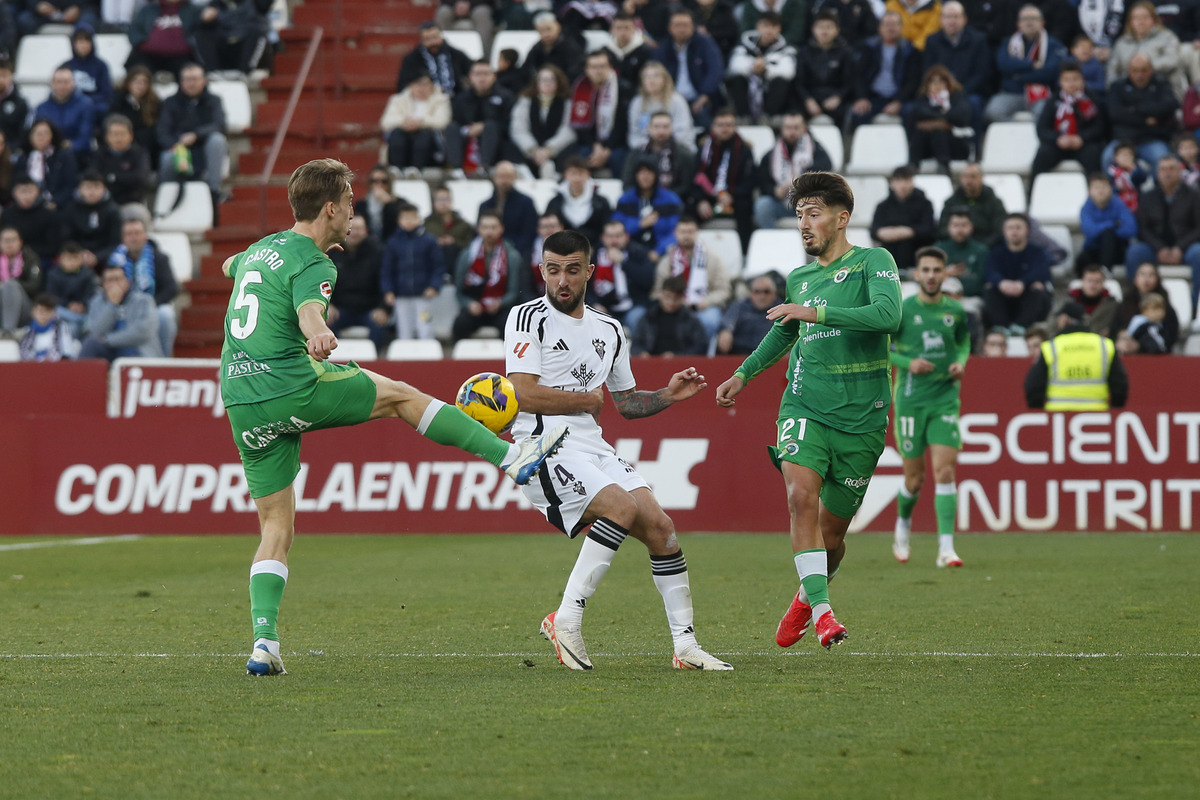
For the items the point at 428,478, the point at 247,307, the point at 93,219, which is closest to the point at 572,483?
the point at 247,307

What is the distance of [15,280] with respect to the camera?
1808cm

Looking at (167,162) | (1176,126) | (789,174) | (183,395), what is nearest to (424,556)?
(183,395)

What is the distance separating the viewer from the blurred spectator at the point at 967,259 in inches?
681

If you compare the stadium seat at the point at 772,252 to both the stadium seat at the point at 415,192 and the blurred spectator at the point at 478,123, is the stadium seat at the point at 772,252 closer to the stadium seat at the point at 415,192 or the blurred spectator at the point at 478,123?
the blurred spectator at the point at 478,123

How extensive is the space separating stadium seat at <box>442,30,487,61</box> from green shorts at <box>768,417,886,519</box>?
1469 centimetres

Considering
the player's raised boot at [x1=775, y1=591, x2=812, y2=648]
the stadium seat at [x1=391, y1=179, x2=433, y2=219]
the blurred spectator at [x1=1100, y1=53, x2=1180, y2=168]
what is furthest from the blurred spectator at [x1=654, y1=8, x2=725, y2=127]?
the player's raised boot at [x1=775, y1=591, x2=812, y2=648]

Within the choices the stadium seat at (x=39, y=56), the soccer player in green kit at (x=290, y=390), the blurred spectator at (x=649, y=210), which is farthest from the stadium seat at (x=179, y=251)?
the soccer player in green kit at (x=290, y=390)

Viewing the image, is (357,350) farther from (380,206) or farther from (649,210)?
(649,210)

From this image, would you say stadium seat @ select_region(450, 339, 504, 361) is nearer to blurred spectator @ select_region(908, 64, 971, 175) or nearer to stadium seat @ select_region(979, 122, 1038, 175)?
blurred spectator @ select_region(908, 64, 971, 175)

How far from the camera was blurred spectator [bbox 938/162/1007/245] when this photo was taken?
57.8 ft

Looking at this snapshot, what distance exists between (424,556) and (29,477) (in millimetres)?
4596

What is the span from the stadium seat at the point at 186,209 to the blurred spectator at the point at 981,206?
8819 millimetres

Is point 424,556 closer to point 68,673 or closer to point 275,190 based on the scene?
point 68,673

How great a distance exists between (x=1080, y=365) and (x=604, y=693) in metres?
9.34
